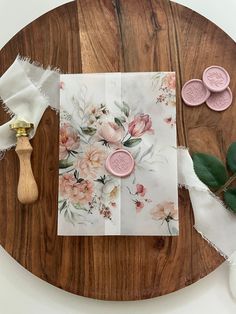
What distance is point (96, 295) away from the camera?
0.65m

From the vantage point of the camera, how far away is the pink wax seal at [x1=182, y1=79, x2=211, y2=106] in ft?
2.18

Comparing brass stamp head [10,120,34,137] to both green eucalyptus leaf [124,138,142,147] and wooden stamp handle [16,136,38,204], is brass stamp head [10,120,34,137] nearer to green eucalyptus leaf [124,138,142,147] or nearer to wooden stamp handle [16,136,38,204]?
wooden stamp handle [16,136,38,204]

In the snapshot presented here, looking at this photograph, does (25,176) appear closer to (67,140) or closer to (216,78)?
(67,140)

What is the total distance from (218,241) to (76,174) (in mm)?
251

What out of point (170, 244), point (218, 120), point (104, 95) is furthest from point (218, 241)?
point (104, 95)

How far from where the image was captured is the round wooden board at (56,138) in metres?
0.65

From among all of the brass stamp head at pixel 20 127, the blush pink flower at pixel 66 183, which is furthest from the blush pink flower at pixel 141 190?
the brass stamp head at pixel 20 127

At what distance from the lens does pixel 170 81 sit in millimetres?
668

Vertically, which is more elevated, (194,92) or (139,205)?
(194,92)

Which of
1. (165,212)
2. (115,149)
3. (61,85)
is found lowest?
(165,212)

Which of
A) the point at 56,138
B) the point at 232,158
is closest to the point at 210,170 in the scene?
the point at 232,158

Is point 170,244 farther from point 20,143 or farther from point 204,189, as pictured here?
point 20,143

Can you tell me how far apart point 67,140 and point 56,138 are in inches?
0.9

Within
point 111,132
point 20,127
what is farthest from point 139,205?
point 20,127
